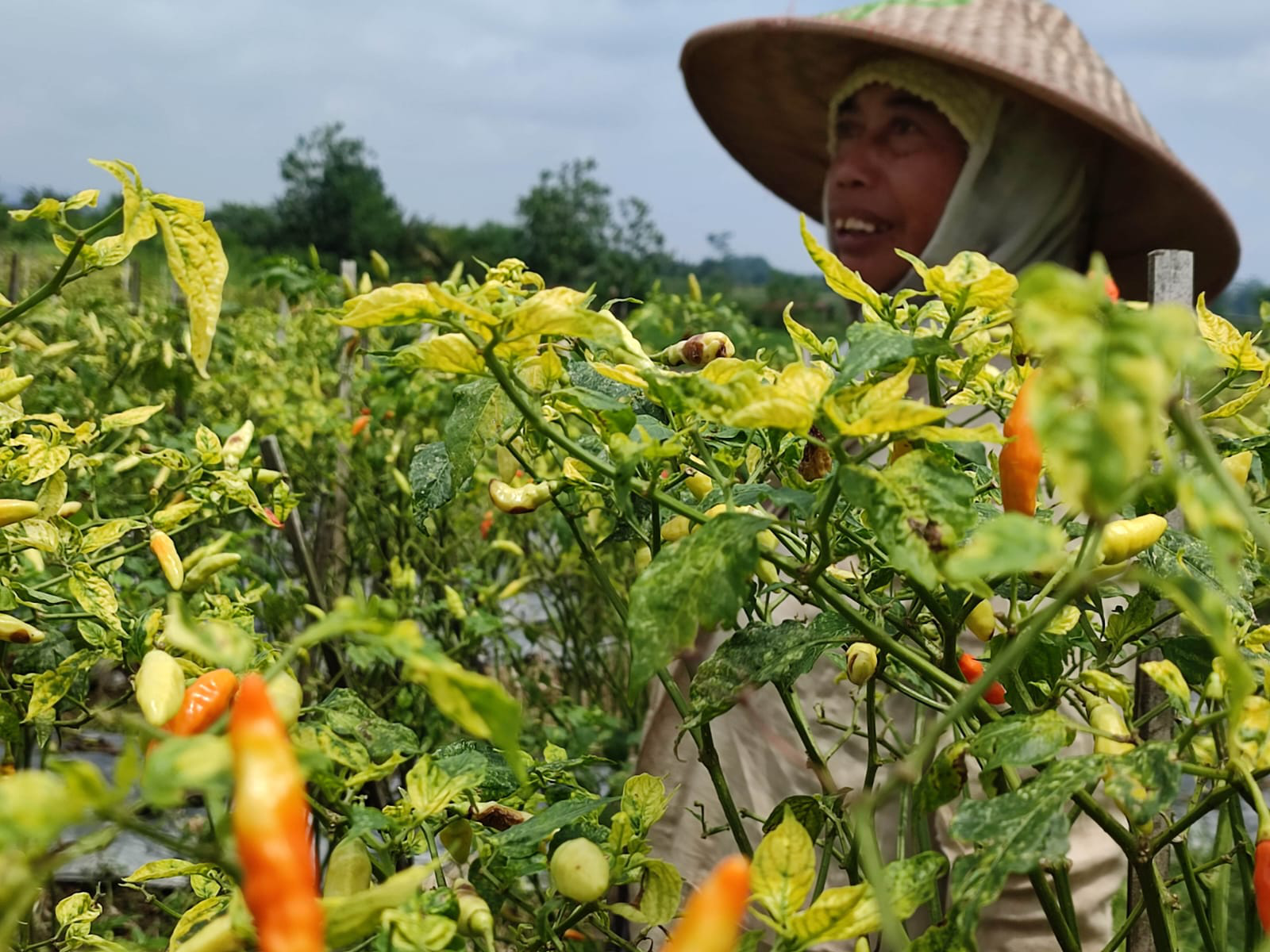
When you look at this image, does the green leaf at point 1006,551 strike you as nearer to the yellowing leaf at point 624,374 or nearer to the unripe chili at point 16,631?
the yellowing leaf at point 624,374

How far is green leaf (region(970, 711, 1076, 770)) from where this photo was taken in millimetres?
367

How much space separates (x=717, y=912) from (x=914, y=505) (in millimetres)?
169

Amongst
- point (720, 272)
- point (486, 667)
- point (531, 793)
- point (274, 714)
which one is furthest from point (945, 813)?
point (720, 272)

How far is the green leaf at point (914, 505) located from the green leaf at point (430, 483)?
21 cm

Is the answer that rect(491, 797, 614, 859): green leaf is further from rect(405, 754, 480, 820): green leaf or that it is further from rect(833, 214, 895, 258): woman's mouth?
rect(833, 214, 895, 258): woman's mouth

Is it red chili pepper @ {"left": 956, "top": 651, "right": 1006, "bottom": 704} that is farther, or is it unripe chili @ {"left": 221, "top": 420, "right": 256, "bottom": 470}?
unripe chili @ {"left": 221, "top": 420, "right": 256, "bottom": 470}

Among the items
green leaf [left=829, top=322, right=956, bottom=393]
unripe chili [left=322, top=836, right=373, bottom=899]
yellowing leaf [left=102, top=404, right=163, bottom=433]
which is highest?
green leaf [left=829, top=322, right=956, bottom=393]

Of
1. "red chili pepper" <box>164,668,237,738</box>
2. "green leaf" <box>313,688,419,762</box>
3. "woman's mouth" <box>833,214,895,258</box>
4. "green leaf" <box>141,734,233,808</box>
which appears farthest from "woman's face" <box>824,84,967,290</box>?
"green leaf" <box>141,734,233,808</box>

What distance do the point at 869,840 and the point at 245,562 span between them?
155cm

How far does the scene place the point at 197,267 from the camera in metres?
0.46

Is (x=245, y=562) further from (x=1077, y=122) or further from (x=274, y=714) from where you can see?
(x=274, y=714)

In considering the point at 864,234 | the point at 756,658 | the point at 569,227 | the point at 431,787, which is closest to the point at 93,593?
the point at 431,787

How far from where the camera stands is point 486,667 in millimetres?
2498

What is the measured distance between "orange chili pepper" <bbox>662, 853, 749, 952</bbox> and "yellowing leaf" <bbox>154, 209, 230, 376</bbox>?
33 centimetres
